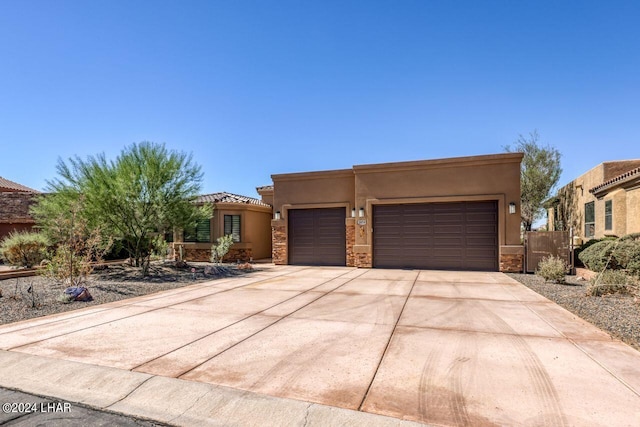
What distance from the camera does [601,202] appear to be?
1500cm

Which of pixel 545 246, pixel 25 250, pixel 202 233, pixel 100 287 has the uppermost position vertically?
pixel 202 233

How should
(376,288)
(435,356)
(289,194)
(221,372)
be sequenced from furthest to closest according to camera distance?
(289,194)
(376,288)
(435,356)
(221,372)

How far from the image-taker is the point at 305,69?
566 inches

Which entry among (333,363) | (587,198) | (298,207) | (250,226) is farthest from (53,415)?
(587,198)

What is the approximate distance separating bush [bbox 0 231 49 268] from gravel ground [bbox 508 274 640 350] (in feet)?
59.1

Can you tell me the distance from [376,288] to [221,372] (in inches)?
245

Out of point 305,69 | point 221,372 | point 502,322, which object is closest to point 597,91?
point 305,69

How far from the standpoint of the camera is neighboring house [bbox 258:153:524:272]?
1321cm

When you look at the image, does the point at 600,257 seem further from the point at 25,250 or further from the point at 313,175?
the point at 25,250

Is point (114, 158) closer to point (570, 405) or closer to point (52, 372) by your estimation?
point (52, 372)

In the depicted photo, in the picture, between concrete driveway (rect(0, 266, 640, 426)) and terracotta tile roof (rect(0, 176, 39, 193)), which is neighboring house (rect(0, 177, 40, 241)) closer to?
terracotta tile roof (rect(0, 176, 39, 193))

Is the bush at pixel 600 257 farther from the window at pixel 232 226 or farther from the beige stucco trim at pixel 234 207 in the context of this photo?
the window at pixel 232 226

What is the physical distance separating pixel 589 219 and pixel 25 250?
84.7 ft

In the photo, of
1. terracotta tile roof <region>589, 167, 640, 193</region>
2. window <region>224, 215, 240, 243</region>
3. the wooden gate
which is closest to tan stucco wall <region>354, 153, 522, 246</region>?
the wooden gate
